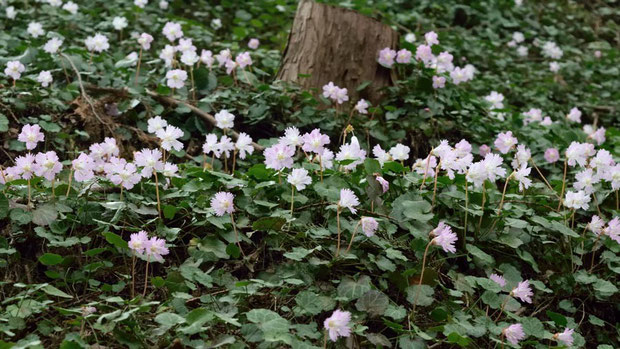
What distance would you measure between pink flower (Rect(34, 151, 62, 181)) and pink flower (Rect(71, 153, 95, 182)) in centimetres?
7

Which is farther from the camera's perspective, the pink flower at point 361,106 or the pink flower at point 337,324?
the pink flower at point 361,106

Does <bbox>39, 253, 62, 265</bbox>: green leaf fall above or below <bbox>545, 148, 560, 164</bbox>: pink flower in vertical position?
above

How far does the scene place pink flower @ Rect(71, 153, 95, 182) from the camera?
2885 millimetres

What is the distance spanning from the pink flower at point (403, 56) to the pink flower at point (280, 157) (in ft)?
7.25

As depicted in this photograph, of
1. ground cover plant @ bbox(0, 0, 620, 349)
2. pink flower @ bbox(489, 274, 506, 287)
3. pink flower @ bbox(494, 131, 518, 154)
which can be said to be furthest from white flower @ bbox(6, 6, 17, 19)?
pink flower @ bbox(489, 274, 506, 287)

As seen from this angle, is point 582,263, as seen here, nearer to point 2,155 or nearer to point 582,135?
point 582,135

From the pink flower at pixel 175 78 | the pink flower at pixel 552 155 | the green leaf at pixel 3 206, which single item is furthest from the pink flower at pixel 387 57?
the green leaf at pixel 3 206

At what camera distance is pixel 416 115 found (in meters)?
4.80

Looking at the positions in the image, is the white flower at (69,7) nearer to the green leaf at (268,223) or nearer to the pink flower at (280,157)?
the pink flower at (280,157)

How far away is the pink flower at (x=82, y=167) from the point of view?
288 cm

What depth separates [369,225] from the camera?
8.58ft

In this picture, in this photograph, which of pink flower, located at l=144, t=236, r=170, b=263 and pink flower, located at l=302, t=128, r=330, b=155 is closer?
pink flower, located at l=144, t=236, r=170, b=263

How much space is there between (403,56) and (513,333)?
2.82 metres

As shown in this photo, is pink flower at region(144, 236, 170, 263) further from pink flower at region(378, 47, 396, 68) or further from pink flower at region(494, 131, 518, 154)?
pink flower at region(378, 47, 396, 68)
